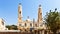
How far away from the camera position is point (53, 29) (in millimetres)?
32781

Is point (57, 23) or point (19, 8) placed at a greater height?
point (19, 8)

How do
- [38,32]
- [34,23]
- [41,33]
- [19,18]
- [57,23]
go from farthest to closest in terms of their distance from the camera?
[34,23] → [19,18] → [38,32] → [41,33] → [57,23]

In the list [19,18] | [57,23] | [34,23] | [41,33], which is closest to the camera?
[57,23]

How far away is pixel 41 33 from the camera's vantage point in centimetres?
3612

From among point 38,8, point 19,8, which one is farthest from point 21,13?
point 38,8

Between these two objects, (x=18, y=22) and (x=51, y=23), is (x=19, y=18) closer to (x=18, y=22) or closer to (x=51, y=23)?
(x=18, y=22)

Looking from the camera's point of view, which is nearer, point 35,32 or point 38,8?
point 35,32

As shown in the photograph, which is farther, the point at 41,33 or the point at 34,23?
the point at 34,23

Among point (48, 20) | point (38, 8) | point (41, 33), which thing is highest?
point (38, 8)

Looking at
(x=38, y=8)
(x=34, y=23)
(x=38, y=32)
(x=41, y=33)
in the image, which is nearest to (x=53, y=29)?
(x=41, y=33)

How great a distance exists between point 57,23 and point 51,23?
1053mm

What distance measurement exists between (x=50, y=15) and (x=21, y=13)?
29807 mm

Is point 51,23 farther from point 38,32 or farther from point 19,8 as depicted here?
point 19,8

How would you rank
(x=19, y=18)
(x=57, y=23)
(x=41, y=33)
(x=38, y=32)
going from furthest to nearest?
1. (x=19, y=18)
2. (x=38, y=32)
3. (x=41, y=33)
4. (x=57, y=23)
